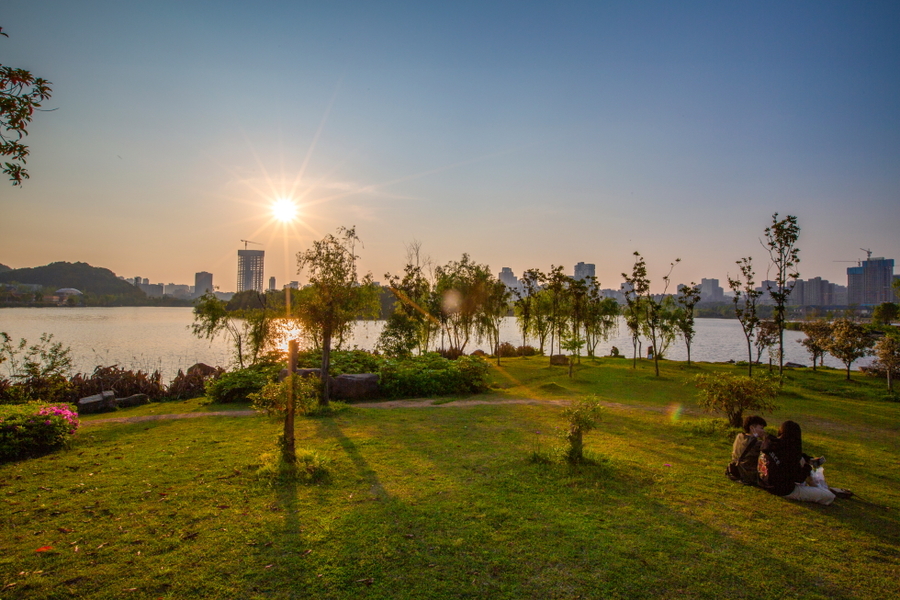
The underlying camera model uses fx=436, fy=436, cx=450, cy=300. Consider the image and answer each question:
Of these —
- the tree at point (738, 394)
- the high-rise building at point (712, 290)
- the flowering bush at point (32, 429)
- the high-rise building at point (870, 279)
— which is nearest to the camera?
the flowering bush at point (32, 429)

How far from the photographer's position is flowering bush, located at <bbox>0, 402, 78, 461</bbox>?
7102mm

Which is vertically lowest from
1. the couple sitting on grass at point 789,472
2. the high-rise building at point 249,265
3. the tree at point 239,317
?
the couple sitting on grass at point 789,472

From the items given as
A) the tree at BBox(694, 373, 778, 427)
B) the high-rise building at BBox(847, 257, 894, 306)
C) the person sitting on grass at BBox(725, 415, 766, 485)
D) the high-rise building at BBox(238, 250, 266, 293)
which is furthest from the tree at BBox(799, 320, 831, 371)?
the high-rise building at BBox(847, 257, 894, 306)

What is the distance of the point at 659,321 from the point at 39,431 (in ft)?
111

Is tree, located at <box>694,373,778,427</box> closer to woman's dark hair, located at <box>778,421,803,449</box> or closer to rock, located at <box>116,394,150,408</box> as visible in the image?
woman's dark hair, located at <box>778,421,803,449</box>

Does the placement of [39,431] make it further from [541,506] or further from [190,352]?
[190,352]

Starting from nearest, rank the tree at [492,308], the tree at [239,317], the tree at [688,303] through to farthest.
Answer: the tree at [239,317] < the tree at [688,303] < the tree at [492,308]

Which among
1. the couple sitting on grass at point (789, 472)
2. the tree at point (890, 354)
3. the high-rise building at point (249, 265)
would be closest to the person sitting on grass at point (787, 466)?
the couple sitting on grass at point (789, 472)

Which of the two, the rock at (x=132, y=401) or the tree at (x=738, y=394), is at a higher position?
the tree at (x=738, y=394)

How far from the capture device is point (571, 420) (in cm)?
690

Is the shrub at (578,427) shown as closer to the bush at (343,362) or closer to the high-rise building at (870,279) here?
the bush at (343,362)

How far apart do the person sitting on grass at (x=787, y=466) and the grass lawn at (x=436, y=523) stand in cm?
25

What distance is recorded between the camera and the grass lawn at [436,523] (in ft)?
12.4

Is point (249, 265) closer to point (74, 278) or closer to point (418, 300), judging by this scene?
point (418, 300)
